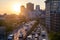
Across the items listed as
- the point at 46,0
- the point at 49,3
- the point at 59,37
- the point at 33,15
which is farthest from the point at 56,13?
the point at 33,15

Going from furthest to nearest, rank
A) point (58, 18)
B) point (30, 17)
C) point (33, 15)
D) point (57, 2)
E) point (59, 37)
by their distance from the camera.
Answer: point (33, 15) < point (30, 17) < point (57, 2) < point (58, 18) < point (59, 37)

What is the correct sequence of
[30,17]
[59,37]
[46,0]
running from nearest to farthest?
[59,37] → [46,0] → [30,17]

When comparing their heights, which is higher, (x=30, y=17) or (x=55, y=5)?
(x=55, y=5)

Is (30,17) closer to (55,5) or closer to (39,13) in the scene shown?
(39,13)

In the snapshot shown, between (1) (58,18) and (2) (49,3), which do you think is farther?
(2) (49,3)

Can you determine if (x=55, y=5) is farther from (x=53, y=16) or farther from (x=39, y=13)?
(x=39, y=13)

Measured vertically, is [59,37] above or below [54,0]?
below

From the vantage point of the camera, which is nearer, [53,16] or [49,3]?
[53,16]

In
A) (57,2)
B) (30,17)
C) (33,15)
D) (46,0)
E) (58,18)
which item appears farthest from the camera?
(33,15)

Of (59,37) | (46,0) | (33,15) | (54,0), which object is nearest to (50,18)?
(54,0)
